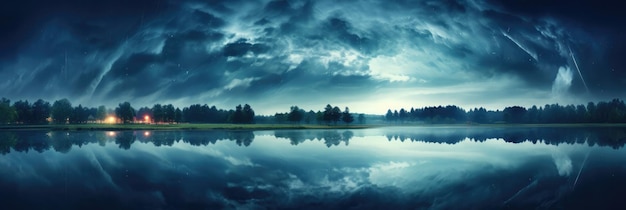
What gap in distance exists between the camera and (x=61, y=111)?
174m

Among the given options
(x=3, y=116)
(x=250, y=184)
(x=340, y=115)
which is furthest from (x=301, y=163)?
(x=3, y=116)

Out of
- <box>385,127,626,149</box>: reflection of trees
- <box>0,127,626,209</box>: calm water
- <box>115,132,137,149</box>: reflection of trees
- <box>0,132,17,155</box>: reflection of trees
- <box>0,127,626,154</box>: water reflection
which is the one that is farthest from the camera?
<box>385,127,626,149</box>: reflection of trees

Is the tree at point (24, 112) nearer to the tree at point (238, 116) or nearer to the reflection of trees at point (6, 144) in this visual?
the tree at point (238, 116)

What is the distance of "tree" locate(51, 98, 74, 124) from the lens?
570 ft

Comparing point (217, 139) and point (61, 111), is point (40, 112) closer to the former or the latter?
point (61, 111)

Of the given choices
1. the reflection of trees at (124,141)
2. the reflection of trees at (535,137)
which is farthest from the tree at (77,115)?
the reflection of trees at (535,137)

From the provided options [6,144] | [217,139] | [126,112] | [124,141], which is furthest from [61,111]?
[217,139]

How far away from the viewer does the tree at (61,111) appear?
173750mm

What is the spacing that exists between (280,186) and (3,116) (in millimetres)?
173746

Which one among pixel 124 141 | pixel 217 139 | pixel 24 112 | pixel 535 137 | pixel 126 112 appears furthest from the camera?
pixel 126 112

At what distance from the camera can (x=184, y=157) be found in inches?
1217

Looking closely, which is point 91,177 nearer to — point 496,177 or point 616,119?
point 496,177

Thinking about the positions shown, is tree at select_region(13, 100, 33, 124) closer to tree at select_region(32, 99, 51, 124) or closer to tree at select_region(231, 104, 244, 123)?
tree at select_region(32, 99, 51, 124)

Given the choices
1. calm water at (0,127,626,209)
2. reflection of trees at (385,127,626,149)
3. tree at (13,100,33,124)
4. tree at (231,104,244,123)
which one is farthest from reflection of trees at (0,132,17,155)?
tree at (13,100,33,124)
